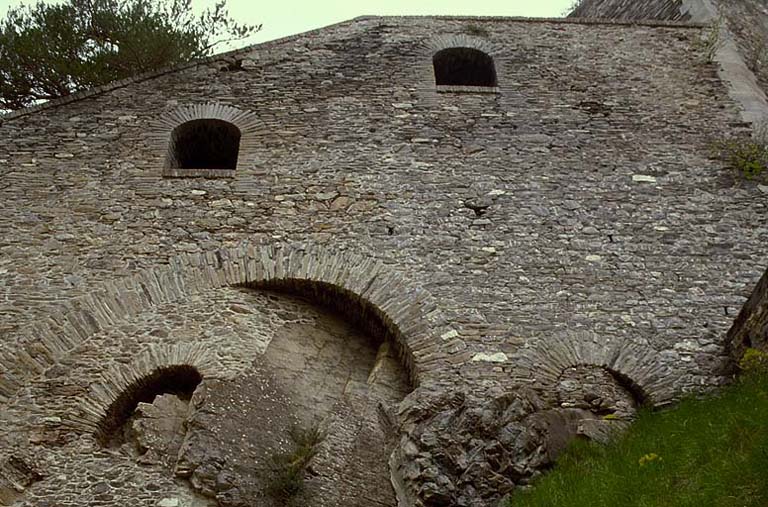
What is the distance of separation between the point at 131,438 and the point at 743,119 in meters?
6.78

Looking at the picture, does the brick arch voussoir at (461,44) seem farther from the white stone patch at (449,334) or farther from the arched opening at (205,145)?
the white stone patch at (449,334)

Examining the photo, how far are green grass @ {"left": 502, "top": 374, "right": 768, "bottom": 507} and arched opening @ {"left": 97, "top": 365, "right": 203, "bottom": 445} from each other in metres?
2.54

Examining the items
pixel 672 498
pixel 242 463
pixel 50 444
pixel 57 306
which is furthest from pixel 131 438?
pixel 672 498

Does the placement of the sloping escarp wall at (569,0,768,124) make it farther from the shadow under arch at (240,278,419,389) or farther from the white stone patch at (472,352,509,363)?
the shadow under arch at (240,278,419,389)

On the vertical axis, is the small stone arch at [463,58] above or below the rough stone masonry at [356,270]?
above

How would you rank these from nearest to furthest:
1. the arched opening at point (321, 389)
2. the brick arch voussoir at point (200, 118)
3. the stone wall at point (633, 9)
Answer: the arched opening at point (321, 389)
the brick arch voussoir at point (200, 118)
the stone wall at point (633, 9)

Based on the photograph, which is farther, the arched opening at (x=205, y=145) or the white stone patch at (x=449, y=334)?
the arched opening at (x=205, y=145)

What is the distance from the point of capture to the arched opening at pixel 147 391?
5.52 m

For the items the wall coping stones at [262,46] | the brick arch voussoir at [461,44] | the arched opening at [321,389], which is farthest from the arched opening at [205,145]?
the brick arch voussoir at [461,44]

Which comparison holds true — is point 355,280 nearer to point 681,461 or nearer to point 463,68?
point 681,461

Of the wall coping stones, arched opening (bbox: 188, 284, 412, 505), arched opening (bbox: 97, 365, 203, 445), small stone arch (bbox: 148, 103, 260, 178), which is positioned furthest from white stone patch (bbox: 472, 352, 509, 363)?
the wall coping stones

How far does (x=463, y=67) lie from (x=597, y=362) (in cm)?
461

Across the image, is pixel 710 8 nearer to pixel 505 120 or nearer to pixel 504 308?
pixel 505 120

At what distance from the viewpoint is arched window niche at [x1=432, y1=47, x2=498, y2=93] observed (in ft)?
29.3
